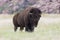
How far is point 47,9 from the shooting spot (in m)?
33.6

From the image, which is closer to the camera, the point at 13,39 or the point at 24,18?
the point at 13,39

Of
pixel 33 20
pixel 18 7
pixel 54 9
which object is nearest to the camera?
pixel 33 20

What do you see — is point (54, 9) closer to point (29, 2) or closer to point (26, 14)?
point (29, 2)

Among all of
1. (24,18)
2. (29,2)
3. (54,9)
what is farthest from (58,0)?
(24,18)

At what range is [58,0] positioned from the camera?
112 ft

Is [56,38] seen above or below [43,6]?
above

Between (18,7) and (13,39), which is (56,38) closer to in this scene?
(13,39)

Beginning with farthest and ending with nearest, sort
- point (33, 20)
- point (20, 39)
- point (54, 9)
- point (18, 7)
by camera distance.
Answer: point (18, 7)
point (54, 9)
point (33, 20)
point (20, 39)

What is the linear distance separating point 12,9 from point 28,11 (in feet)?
75.1

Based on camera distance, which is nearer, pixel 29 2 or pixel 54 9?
pixel 54 9

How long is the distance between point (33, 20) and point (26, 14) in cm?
38

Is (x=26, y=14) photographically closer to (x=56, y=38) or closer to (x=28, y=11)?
(x=28, y=11)

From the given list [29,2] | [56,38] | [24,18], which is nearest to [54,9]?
[29,2]

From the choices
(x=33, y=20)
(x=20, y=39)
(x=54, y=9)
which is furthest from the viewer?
(x=54, y=9)
